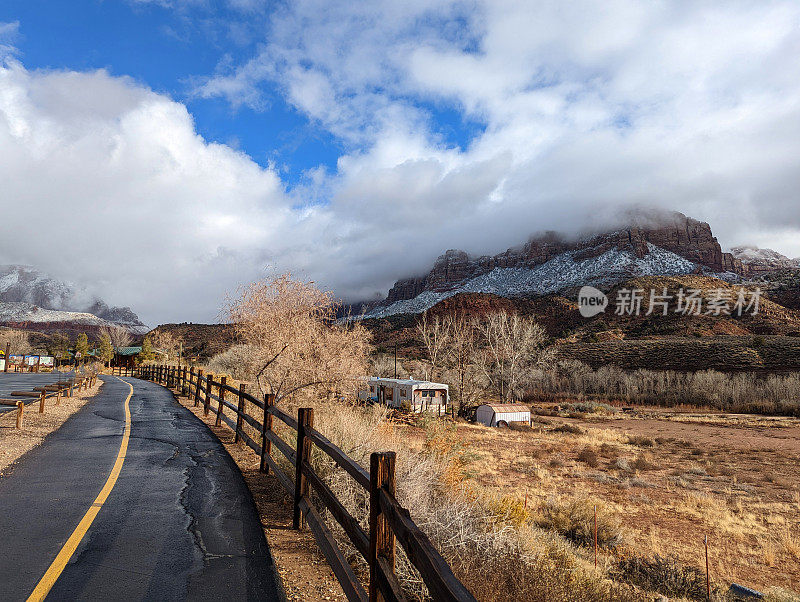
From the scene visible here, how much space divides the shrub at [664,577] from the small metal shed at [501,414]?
29061mm

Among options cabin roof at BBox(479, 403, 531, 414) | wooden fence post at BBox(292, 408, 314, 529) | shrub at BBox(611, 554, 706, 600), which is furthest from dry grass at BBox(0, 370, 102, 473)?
cabin roof at BBox(479, 403, 531, 414)

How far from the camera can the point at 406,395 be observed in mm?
41094

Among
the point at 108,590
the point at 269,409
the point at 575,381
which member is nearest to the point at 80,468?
the point at 269,409

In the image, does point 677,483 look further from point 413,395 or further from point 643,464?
point 413,395

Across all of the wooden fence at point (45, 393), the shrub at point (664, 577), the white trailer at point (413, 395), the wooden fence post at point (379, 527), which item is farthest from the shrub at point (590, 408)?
the wooden fence post at point (379, 527)

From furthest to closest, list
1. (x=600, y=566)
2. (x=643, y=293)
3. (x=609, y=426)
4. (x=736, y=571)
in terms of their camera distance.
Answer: (x=643, y=293)
(x=609, y=426)
(x=736, y=571)
(x=600, y=566)

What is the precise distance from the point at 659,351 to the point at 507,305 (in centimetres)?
6003

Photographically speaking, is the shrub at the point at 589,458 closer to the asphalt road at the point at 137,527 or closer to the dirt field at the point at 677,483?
the dirt field at the point at 677,483

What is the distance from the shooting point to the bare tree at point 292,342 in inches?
600

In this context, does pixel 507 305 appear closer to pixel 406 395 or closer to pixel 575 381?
pixel 575 381

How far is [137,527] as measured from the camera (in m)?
5.52

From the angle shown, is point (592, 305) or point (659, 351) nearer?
point (659, 351)

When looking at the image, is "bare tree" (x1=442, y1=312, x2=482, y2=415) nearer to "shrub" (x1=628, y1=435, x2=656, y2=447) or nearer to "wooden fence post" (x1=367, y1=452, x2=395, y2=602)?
"shrub" (x1=628, y1=435, x2=656, y2=447)

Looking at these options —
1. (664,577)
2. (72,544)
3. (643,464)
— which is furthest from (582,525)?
(643,464)
